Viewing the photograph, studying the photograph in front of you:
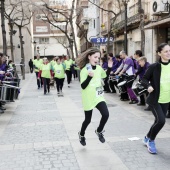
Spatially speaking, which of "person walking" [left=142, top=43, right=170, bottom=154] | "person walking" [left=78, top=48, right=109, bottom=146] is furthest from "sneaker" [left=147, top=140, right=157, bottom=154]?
"person walking" [left=78, top=48, right=109, bottom=146]

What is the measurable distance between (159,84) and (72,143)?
190cm

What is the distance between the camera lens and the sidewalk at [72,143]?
4.74 meters

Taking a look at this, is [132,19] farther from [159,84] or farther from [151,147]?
[151,147]

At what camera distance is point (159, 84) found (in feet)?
16.6

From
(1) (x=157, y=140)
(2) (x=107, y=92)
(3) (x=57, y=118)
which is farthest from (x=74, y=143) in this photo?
(2) (x=107, y=92)

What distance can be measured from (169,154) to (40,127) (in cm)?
326

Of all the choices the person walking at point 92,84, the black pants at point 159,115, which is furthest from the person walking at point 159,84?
the person walking at point 92,84

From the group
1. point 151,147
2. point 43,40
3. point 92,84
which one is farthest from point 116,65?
point 43,40

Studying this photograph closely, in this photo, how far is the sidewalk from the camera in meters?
4.74

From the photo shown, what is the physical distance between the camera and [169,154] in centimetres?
508

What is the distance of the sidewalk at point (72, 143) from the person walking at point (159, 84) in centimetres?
54

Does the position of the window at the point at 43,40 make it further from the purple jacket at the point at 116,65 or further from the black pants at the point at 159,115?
the black pants at the point at 159,115

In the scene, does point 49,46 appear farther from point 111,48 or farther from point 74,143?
point 74,143

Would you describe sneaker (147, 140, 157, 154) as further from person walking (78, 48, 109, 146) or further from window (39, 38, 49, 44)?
window (39, 38, 49, 44)
